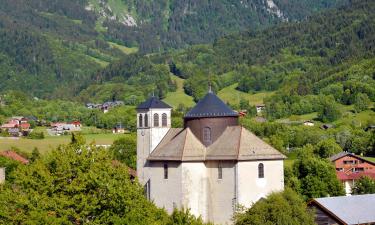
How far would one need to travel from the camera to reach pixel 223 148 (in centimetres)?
6072

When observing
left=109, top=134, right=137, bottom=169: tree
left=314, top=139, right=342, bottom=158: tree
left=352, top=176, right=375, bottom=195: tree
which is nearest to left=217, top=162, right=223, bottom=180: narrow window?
left=352, top=176, right=375, bottom=195: tree

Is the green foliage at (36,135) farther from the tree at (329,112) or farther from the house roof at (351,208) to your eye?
the house roof at (351,208)

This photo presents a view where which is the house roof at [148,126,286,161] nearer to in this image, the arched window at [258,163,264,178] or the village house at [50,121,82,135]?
the arched window at [258,163,264,178]

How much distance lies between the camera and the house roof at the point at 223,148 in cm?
5978

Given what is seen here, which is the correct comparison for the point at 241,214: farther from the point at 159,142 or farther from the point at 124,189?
the point at 124,189

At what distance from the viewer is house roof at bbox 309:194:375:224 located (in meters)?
60.2

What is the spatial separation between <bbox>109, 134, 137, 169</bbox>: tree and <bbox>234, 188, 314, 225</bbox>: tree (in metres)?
47.1

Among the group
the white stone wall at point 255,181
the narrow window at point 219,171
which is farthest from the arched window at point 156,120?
the white stone wall at point 255,181

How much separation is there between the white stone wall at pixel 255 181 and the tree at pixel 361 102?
434 ft

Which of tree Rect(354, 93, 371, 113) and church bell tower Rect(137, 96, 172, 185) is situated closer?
church bell tower Rect(137, 96, 172, 185)

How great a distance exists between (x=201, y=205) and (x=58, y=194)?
21.1 meters

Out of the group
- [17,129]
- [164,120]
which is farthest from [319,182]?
[17,129]

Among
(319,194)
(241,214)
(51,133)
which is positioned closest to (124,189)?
(241,214)

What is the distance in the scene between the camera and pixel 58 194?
41.2m
